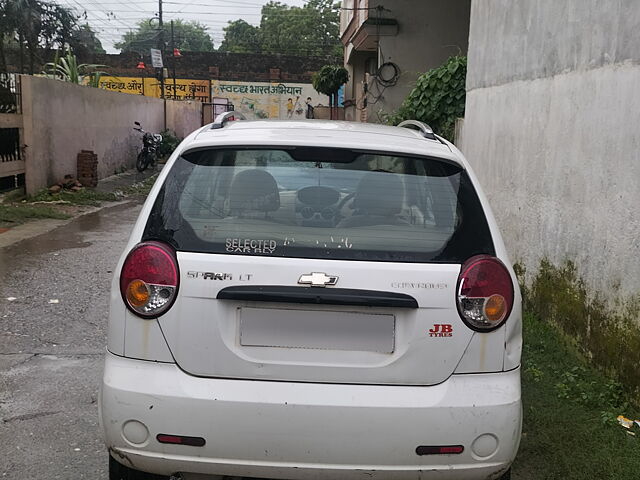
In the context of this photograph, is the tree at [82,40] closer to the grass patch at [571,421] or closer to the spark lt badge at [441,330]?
the grass patch at [571,421]

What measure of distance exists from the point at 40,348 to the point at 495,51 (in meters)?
4.90

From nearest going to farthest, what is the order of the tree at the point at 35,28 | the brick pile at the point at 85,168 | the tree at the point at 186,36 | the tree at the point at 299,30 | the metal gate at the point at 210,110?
1. the brick pile at the point at 85,168
2. the tree at the point at 35,28
3. the metal gate at the point at 210,110
4. the tree at the point at 299,30
5. the tree at the point at 186,36

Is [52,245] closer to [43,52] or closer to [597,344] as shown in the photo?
[597,344]

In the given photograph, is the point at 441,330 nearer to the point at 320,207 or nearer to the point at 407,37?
the point at 320,207

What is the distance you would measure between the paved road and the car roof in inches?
66.4

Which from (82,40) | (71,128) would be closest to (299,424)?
(71,128)

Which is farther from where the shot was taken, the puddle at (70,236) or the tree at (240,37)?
the tree at (240,37)

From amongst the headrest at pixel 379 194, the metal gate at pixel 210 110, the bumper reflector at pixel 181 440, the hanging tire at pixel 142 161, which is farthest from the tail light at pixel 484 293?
the metal gate at pixel 210 110

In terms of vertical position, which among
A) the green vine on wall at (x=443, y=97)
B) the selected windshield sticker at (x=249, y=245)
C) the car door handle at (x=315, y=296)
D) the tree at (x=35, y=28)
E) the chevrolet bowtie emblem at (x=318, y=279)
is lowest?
the car door handle at (x=315, y=296)

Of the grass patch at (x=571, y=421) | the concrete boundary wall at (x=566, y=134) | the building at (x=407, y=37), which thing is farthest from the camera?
the building at (x=407, y=37)

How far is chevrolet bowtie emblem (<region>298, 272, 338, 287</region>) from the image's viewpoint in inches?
93.4

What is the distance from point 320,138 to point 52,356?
292cm

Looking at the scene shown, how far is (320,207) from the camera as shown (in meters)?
2.63

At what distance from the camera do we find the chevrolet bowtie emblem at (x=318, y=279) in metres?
2.37
